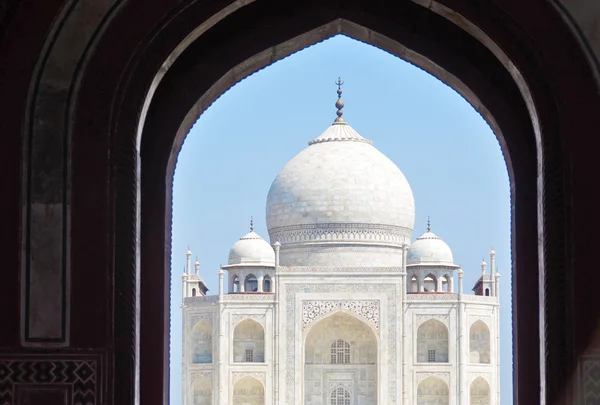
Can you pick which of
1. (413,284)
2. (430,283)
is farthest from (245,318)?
(430,283)

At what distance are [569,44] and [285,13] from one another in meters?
1.30

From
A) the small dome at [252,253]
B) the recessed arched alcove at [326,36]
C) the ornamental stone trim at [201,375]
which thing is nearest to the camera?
the recessed arched alcove at [326,36]

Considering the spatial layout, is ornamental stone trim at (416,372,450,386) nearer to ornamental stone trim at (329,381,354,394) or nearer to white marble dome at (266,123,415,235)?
ornamental stone trim at (329,381,354,394)

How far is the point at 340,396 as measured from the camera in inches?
1373

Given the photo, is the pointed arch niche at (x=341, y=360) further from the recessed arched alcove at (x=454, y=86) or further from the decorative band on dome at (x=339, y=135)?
the recessed arched alcove at (x=454, y=86)

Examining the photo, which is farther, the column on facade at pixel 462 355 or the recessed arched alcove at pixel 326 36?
the column on facade at pixel 462 355

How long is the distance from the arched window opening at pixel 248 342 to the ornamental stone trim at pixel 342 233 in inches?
118

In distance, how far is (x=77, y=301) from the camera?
4.66m

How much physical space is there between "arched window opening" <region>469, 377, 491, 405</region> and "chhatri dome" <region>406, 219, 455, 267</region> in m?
3.34

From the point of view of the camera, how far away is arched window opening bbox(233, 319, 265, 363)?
34975 mm

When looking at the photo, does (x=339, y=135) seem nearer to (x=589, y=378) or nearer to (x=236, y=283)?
(x=236, y=283)

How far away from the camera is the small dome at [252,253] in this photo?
3719cm

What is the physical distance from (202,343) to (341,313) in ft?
12.7

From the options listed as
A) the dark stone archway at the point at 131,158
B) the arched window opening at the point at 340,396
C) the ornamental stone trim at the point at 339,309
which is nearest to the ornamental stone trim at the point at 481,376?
the ornamental stone trim at the point at 339,309
